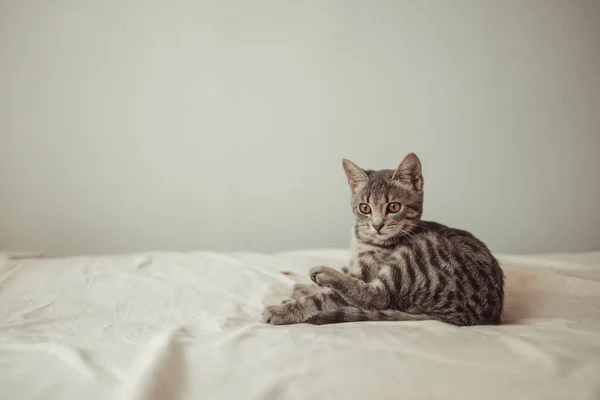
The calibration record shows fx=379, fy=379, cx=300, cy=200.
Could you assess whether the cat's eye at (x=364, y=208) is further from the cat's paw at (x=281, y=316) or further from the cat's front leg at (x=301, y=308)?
the cat's paw at (x=281, y=316)

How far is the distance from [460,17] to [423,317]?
1.58 meters

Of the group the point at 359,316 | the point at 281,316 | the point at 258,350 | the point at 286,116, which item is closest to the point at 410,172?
the point at 359,316

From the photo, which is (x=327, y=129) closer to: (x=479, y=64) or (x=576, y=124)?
(x=479, y=64)

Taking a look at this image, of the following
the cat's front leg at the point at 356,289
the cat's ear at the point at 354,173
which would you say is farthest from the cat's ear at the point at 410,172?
the cat's front leg at the point at 356,289

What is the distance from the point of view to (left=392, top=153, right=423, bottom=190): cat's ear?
117 centimetres

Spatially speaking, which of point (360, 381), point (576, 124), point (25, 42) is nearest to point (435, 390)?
point (360, 381)

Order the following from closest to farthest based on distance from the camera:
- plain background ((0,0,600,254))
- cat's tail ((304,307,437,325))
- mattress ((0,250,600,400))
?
mattress ((0,250,600,400)) < cat's tail ((304,307,437,325)) < plain background ((0,0,600,254))

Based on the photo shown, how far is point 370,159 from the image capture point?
201 cm

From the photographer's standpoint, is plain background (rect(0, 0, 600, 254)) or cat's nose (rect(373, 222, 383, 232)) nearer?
cat's nose (rect(373, 222, 383, 232))

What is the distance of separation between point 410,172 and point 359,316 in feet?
1.59

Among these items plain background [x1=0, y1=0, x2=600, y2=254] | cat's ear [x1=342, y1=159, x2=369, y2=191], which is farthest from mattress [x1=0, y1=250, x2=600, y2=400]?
plain background [x1=0, y1=0, x2=600, y2=254]

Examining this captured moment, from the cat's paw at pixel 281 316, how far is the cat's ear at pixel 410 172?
53 centimetres

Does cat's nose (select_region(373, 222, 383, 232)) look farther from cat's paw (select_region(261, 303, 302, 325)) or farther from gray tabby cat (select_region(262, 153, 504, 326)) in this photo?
cat's paw (select_region(261, 303, 302, 325))

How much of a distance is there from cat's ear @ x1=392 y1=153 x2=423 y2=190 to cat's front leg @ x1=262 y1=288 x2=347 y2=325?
424 millimetres
